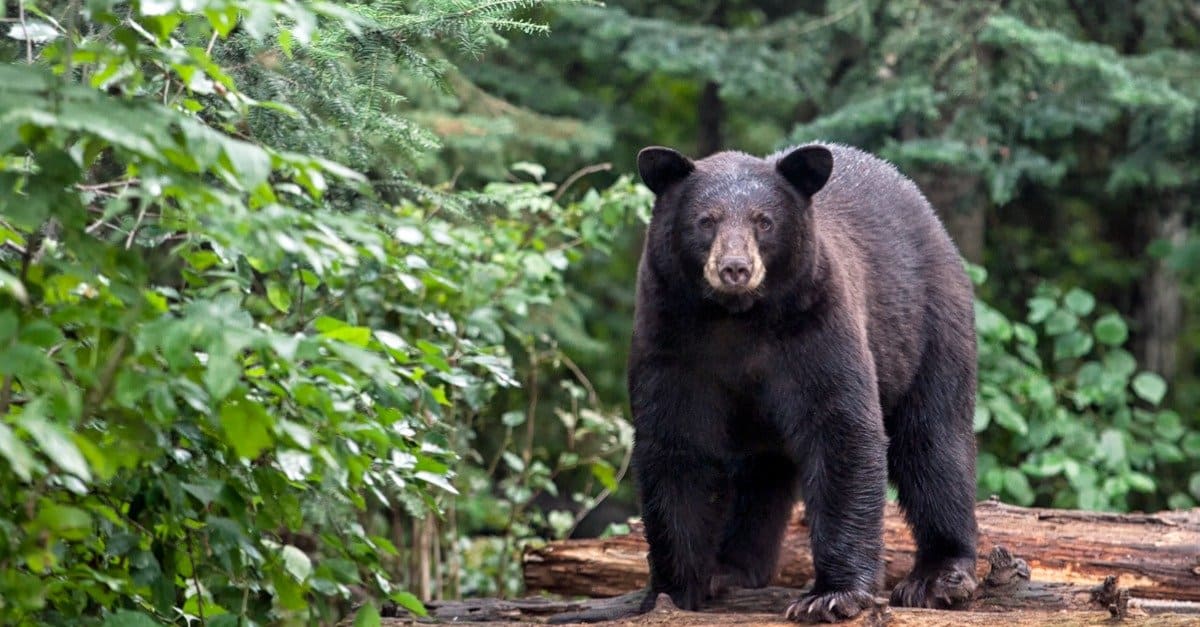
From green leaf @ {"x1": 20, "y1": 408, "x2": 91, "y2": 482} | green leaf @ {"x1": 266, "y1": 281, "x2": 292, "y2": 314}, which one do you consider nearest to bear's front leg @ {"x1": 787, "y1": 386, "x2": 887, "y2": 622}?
green leaf @ {"x1": 266, "y1": 281, "x2": 292, "y2": 314}

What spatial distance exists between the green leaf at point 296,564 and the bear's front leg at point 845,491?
161 cm

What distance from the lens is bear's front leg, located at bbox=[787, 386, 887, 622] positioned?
4.62 m

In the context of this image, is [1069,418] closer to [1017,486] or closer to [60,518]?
[1017,486]

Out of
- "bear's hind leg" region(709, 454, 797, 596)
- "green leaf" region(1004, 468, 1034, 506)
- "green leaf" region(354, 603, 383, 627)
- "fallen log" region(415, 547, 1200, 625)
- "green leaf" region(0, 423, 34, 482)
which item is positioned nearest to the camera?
"green leaf" region(0, 423, 34, 482)

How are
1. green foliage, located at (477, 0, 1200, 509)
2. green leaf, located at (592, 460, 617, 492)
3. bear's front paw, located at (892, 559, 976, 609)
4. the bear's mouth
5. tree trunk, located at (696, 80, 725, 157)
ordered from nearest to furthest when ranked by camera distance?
1. the bear's mouth
2. bear's front paw, located at (892, 559, 976, 609)
3. green leaf, located at (592, 460, 617, 492)
4. green foliage, located at (477, 0, 1200, 509)
5. tree trunk, located at (696, 80, 725, 157)

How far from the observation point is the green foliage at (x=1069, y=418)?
Result: 8.23 meters

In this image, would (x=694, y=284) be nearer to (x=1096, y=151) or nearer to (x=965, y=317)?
(x=965, y=317)

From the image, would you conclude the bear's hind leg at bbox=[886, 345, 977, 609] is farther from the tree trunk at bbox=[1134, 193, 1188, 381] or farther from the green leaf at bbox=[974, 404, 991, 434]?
the tree trunk at bbox=[1134, 193, 1188, 381]

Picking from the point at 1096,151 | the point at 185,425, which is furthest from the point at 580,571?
the point at 1096,151

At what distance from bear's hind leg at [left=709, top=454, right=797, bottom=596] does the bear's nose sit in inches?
46.7

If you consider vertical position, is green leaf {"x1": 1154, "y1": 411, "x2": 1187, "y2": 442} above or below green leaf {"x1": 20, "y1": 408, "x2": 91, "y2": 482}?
below

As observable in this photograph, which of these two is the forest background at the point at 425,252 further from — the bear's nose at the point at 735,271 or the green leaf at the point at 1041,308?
the bear's nose at the point at 735,271

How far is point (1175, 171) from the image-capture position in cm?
813

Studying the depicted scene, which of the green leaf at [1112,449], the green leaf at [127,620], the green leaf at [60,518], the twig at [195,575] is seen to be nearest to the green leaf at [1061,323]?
the green leaf at [1112,449]
